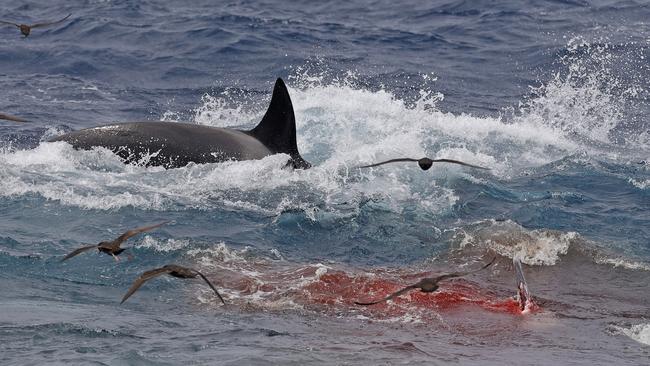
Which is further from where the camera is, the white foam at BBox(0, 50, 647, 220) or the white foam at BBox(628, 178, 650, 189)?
the white foam at BBox(628, 178, 650, 189)

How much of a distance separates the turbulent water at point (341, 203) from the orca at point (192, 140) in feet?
0.53

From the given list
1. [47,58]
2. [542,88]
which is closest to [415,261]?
[542,88]

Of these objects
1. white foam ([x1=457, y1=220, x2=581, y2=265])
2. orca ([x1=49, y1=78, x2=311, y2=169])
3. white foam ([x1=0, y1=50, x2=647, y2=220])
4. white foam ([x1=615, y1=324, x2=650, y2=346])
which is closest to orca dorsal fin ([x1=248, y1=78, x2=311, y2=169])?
orca ([x1=49, y1=78, x2=311, y2=169])

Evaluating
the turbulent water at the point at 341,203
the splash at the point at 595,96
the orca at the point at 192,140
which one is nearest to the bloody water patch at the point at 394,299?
the turbulent water at the point at 341,203

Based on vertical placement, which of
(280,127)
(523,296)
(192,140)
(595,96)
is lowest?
(523,296)

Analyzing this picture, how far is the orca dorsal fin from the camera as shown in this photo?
39.4ft

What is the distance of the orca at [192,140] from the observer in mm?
11508

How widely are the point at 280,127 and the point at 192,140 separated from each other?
3.40 feet

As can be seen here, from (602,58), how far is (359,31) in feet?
17.2

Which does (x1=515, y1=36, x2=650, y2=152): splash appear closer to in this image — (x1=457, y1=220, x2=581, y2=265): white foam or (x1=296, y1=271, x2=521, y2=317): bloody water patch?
(x1=457, y1=220, x2=581, y2=265): white foam

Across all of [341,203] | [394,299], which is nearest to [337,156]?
[341,203]

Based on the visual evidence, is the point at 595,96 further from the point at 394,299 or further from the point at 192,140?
the point at 394,299

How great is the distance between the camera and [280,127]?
12102 millimetres

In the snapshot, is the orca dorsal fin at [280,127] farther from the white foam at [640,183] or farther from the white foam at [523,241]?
the white foam at [640,183]
